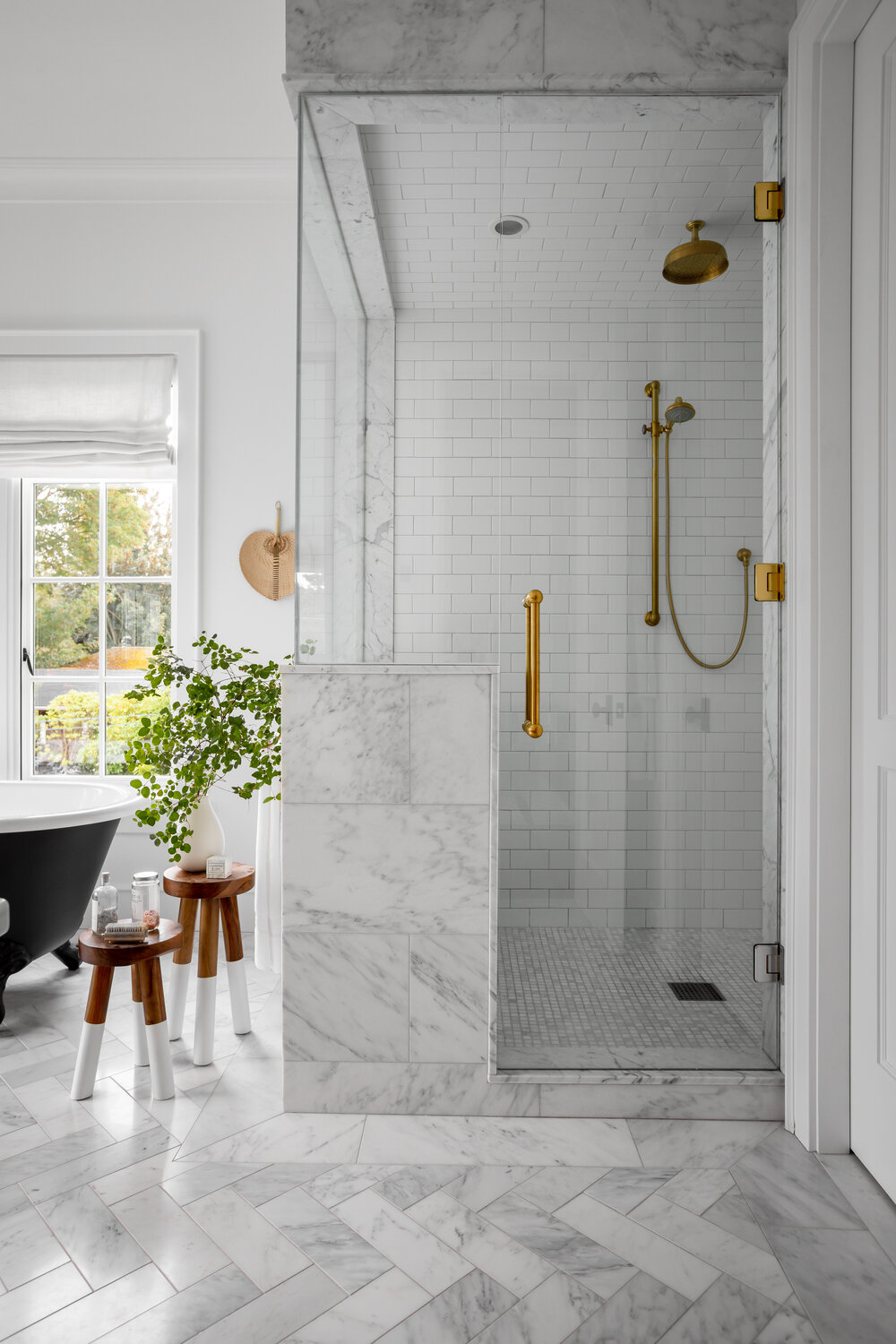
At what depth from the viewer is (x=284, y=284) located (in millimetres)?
3295

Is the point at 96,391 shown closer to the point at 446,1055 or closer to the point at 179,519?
the point at 179,519

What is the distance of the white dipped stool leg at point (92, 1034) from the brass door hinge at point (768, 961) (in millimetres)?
1476

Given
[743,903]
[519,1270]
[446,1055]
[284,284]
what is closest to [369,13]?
[284,284]

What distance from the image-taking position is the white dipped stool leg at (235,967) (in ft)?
7.47

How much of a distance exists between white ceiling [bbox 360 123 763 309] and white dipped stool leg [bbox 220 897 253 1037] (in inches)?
65.9

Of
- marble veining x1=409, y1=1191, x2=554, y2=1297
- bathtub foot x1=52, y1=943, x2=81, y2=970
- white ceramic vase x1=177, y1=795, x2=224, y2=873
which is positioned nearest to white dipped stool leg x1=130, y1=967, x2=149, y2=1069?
white ceramic vase x1=177, y1=795, x2=224, y2=873

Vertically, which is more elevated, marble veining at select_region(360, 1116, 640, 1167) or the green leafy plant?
the green leafy plant

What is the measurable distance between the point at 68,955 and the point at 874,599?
104 inches

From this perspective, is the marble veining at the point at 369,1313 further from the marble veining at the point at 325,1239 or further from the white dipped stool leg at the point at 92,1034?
the white dipped stool leg at the point at 92,1034

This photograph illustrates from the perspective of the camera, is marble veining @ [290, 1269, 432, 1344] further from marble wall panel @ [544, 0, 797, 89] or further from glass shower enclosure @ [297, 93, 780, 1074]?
marble wall panel @ [544, 0, 797, 89]

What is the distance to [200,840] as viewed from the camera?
2275mm

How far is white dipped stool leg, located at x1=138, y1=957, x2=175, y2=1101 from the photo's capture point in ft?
6.38

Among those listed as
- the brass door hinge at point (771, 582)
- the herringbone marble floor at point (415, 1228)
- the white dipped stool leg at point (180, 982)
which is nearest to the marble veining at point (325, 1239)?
the herringbone marble floor at point (415, 1228)

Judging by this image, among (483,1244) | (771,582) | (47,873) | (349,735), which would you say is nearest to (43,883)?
(47,873)
